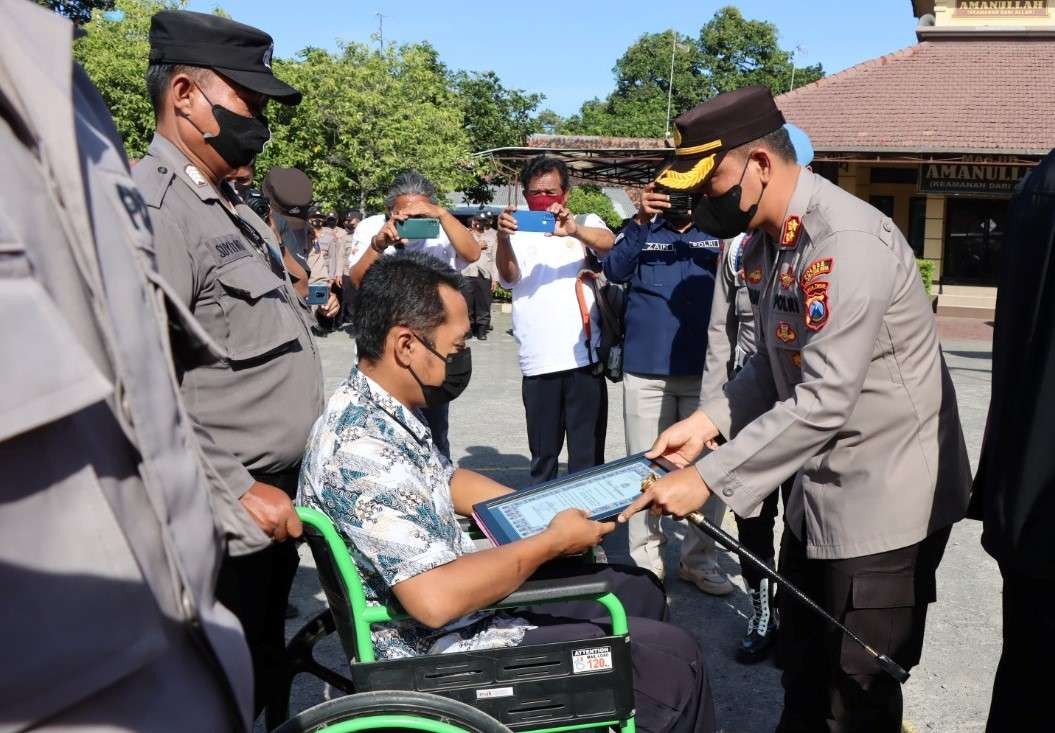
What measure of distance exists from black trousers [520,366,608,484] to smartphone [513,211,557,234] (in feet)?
2.26

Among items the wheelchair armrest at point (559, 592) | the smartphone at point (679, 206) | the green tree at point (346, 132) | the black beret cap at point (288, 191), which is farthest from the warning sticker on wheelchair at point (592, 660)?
the green tree at point (346, 132)

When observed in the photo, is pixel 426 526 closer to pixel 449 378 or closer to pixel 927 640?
pixel 449 378

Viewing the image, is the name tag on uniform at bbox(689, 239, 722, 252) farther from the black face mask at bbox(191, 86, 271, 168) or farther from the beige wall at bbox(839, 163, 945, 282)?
the beige wall at bbox(839, 163, 945, 282)

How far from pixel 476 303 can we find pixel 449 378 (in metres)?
3.17

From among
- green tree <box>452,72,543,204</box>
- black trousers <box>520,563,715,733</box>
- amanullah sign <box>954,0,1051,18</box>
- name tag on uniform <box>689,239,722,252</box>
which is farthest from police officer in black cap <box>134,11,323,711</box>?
green tree <box>452,72,543,204</box>

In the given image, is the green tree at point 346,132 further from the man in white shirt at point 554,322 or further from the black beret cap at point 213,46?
the black beret cap at point 213,46

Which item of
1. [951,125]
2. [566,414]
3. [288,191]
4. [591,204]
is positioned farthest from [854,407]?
[591,204]

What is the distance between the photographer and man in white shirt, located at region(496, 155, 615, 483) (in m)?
4.69

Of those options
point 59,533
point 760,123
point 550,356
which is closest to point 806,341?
point 760,123

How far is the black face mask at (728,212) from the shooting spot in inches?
98.7

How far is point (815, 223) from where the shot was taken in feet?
7.67

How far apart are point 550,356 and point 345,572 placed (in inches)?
105

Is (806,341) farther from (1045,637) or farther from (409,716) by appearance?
(409,716)

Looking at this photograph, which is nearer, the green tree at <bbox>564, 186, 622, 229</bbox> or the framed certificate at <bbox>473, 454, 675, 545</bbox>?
the framed certificate at <bbox>473, 454, 675, 545</bbox>
